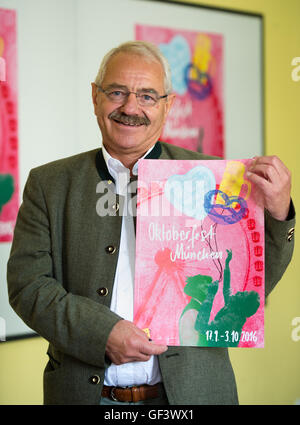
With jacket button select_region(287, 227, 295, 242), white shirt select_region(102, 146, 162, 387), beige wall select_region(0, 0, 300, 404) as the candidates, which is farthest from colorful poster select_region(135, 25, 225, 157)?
jacket button select_region(287, 227, 295, 242)

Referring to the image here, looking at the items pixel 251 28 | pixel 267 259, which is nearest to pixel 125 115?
pixel 267 259

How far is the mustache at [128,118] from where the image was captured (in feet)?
4.01

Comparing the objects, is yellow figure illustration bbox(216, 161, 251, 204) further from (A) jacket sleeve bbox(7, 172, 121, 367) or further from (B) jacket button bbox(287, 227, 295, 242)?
(A) jacket sleeve bbox(7, 172, 121, 367)

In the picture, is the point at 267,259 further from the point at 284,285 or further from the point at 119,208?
the point at 284,285

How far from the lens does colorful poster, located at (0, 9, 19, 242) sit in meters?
1.91

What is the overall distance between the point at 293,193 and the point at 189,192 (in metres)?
1.61

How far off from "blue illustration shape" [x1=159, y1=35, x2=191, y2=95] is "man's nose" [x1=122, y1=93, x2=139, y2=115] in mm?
1134

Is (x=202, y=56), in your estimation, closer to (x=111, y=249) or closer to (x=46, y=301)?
(x=111, y=249)

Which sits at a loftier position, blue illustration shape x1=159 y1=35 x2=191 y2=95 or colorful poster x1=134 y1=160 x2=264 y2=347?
blue illustration shape x1=159 y1=35 x2=191 y2=95

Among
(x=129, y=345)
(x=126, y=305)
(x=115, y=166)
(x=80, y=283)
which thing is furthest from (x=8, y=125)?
(x=129, y=345)

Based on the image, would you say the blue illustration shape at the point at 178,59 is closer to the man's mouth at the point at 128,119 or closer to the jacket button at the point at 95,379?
the man's mouth at the point at 128,119

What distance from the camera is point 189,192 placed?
44.0 inches

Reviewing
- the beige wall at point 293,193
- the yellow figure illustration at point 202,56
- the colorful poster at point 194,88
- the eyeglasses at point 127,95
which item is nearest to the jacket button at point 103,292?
the eyeglasses at point 127,95

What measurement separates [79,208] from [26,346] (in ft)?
3.43
